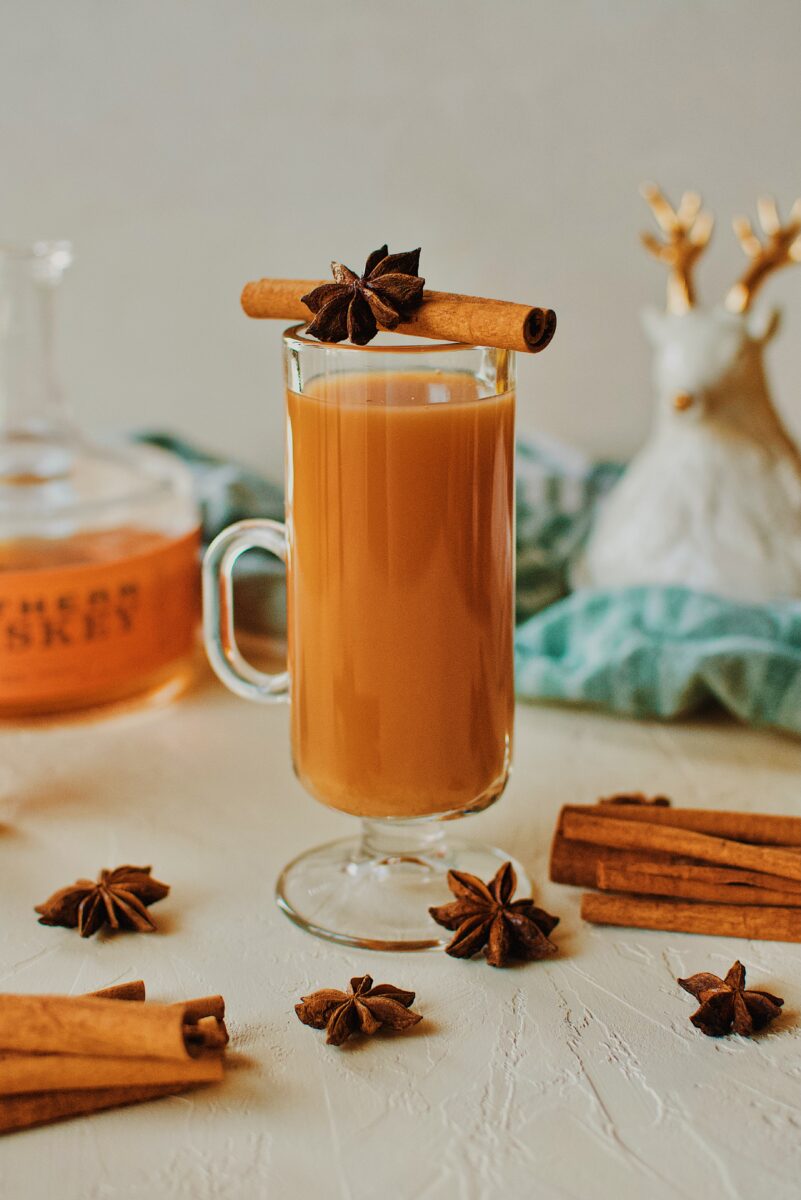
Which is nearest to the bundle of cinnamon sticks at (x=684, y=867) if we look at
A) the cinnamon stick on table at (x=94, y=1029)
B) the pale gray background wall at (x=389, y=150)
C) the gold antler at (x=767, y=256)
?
the cinnamon stick on table at (x=94, y=1029)

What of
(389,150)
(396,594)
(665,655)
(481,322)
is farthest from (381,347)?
(389,150)

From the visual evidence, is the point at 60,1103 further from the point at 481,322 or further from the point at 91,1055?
the point at 481,322

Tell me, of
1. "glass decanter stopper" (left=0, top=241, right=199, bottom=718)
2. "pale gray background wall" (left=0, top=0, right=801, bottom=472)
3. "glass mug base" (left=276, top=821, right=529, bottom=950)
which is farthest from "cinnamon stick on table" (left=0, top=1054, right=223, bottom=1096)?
"pale gray background wall" (left=0, top=0, right=801, bottom=472)

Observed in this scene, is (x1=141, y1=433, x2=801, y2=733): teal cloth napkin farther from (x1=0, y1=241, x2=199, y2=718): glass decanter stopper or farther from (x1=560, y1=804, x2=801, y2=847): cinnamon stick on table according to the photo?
(x1=560, y1=804, x2=801, y2=847): cinnamon stick on table

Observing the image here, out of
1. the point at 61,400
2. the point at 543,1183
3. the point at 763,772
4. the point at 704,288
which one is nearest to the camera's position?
the point at 543,1183

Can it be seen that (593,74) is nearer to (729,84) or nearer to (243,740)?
(729,84)

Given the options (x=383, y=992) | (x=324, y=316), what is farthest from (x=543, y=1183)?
(x=324, y=316)
